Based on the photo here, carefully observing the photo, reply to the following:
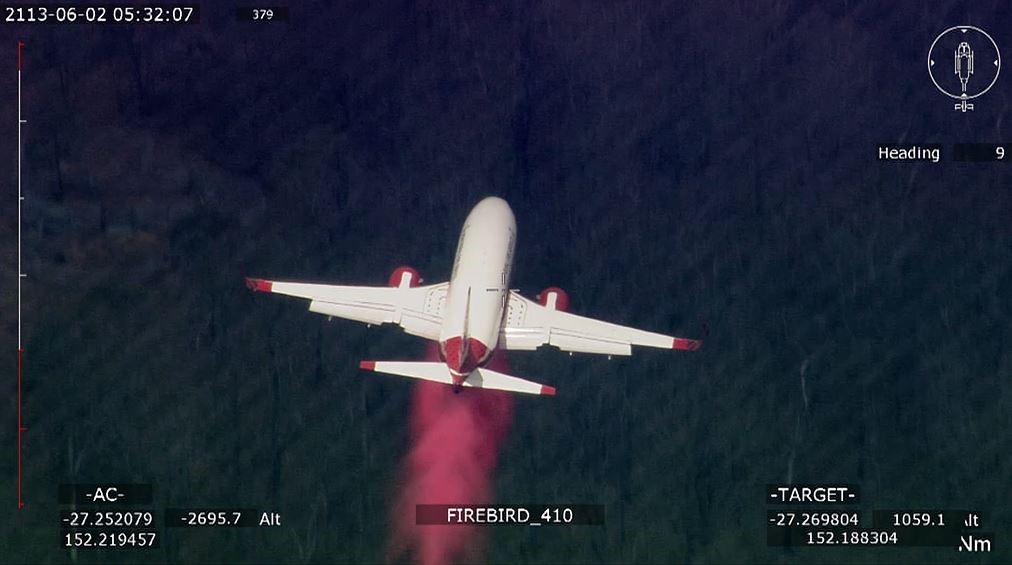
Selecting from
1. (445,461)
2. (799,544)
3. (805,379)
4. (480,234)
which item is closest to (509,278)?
A: (480,234)

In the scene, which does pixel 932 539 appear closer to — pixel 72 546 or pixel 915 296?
pixel 915 296

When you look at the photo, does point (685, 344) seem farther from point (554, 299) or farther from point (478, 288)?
point (478, 288)

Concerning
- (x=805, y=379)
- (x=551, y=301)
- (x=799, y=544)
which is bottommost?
(x=799, y=544)

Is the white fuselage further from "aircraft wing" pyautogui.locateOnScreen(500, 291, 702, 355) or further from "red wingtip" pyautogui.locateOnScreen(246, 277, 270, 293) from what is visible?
"red wingtip" pyautogui.locateOnScreen(246, 277, 270, 293)

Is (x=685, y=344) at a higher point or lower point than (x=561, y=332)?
lower

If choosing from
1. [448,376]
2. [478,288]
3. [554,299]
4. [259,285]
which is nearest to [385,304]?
[478,288]

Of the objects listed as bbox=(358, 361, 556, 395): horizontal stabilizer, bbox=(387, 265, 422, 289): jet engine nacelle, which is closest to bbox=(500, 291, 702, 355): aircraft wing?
bbox=(387, 265, 422, 289): jet engine nacelle

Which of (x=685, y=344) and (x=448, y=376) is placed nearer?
(x=448, y=376)
